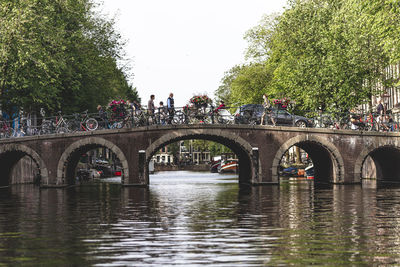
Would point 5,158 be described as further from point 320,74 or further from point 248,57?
point 248,57

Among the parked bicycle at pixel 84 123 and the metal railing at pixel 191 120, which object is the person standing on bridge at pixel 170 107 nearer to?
the metal railing at pixel 191 120

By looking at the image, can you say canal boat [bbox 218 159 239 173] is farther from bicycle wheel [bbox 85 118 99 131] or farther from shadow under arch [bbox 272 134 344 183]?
bicycle wheel [bbox 85 118 99 131]

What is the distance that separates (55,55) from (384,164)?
20271 mm

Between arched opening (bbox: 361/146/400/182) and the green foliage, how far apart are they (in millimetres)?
17439

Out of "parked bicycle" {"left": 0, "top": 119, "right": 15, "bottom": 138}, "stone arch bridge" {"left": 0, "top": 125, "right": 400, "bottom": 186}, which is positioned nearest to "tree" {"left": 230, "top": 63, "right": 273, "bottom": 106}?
"stone arch bridge" {"left": 0, "top": 125, "right": 400, "bottom": 186}

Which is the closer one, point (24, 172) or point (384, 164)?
point (384, 164)

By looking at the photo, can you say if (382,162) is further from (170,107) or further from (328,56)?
(170,107)

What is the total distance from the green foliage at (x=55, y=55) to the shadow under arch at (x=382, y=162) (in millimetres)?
15909

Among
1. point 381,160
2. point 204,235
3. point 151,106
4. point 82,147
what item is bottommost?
point 204,235

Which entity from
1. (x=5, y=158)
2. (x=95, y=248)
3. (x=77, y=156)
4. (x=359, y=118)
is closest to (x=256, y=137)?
(x=359, y=118)

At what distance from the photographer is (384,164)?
34938 mm

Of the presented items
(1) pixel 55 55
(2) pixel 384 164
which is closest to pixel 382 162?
(2) pixel 384 164

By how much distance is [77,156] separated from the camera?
33.9 metres

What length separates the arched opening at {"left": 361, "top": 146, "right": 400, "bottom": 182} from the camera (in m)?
32.9
